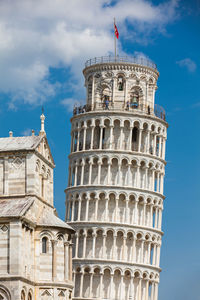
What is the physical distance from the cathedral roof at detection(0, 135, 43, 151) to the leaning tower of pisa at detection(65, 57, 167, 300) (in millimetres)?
35666

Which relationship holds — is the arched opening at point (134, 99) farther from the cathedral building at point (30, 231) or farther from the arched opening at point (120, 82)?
the cathedral building at point (30, 231)

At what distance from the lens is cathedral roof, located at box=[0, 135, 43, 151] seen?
273 ft

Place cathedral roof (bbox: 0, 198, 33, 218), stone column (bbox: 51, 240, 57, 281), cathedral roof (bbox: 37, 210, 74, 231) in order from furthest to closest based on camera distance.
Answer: cathedral roof (bbox: 37, 210, 74, 231)
stone column (bbox: 51, 240, 57, 281)
cathedral roof (bbox: 0, 198, 33, 218)

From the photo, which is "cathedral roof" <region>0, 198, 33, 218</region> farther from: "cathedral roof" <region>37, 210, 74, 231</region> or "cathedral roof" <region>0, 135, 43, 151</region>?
"cathedral roof" <region>0, 135, 43, 151</region>

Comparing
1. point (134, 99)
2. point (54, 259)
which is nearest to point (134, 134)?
point (134, 99)

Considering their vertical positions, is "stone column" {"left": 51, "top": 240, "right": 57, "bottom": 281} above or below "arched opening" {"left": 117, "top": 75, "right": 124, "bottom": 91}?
below

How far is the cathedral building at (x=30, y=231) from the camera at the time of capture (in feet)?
249

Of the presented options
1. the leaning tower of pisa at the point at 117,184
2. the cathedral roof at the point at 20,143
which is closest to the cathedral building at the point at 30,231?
the cathedral roof at the point at 20,143

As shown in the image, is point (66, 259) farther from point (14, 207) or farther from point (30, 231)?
point (14, 207)

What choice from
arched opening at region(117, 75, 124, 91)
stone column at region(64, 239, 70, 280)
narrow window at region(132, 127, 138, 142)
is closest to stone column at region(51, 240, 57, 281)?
stone column at region(64, 239, 70, 280)

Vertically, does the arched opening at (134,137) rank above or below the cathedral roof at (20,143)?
above

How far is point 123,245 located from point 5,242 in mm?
43708

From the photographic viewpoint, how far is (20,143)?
84.4 metres

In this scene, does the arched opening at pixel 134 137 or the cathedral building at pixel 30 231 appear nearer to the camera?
the cathedral building at pixel 30 231
